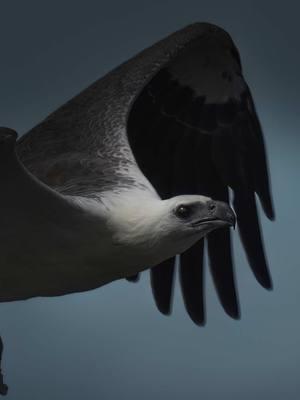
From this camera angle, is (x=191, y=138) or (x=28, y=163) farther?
(x=191, y=138)

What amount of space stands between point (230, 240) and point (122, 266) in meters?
3.04

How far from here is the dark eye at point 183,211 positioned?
7.55 meters

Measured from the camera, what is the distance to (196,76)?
11.1 metres

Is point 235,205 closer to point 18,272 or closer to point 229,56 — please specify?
point 229,56

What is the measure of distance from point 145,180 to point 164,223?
95 cm

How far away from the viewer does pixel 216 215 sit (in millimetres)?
7578

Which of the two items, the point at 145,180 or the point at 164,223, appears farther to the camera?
the point at 145,180

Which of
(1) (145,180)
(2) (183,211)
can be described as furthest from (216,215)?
(1) (145,180)

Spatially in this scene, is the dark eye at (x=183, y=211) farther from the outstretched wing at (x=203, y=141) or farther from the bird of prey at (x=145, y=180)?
the outstretched wing at (x=203, y=141)

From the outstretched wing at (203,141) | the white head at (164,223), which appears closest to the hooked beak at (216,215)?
the white head at (164,223)

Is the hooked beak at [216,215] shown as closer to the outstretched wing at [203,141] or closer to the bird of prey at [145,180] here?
the bird of prey at [145,180]

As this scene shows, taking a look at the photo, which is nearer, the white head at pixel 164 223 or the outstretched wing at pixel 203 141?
the white head at pixel 164 223

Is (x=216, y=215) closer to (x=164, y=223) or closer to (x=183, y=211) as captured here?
(x=183, y=211)

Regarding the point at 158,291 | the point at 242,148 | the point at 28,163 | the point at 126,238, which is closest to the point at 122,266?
the point at 126,238
